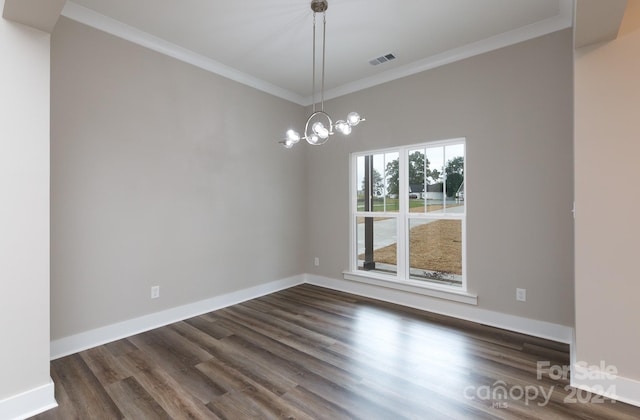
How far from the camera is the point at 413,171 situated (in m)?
3.91

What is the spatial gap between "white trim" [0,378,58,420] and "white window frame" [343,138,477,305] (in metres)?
3.29

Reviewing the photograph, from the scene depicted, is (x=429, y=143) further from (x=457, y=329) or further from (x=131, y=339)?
(x=131, y=339)

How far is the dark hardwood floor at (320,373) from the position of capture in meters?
1.95

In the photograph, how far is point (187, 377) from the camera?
91.5 inches

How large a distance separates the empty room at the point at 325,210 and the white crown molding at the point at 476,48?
20mm

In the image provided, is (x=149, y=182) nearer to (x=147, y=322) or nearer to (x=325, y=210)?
(x=147, y=322)

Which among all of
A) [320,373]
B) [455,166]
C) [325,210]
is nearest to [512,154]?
[455,166]

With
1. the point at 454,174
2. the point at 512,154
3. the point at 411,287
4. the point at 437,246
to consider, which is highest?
the point at 512,154

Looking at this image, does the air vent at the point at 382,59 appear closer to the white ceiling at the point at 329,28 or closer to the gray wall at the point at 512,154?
the white ceiling at the point at 329,28

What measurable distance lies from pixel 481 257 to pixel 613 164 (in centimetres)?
152

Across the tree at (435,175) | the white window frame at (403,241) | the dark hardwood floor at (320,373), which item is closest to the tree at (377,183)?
the white window frame at (403,241)

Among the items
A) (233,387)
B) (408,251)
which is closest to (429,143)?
(408,251)

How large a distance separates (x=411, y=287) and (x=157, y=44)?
3978 mm

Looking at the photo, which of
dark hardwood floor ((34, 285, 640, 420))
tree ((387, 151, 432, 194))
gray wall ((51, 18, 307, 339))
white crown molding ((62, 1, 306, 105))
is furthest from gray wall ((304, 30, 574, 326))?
gray wall ((51, 18, 307, 339))
